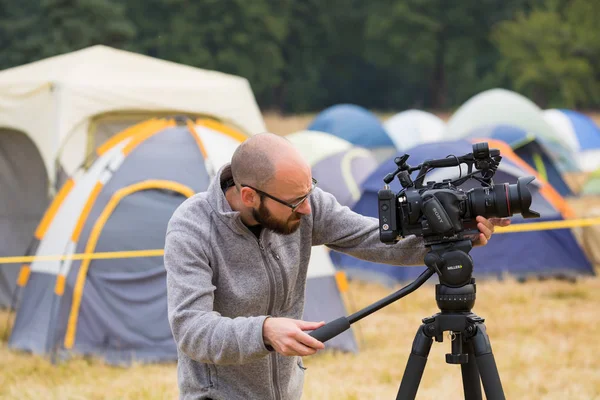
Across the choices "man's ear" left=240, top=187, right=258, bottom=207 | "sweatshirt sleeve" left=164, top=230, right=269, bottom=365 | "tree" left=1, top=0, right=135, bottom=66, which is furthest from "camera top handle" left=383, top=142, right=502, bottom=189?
"tree" left=1, top=0, right=135, bottom=66

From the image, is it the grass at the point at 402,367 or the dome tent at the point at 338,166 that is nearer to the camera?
the grass at the point at 402,367

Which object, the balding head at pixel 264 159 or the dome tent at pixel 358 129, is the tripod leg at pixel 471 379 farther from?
the dome tent at pixel 358 129

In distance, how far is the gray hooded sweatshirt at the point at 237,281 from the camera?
2652 mm

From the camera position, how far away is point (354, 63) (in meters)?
49.6

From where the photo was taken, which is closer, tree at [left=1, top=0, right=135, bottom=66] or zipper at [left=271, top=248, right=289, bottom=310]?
zipper at [left=271, top=248, right=289, bottom=310]

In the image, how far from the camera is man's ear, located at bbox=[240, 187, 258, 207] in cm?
278

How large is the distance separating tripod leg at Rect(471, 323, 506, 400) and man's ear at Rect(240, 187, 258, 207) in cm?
78

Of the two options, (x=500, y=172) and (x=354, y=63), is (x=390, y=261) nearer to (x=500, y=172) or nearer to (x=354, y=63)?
(x=500, y=172)

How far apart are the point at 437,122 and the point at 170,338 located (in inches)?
561

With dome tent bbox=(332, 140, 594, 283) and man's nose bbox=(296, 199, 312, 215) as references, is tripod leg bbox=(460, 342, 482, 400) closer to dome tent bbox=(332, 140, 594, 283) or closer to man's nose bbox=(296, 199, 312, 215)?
man's nose bbox=(296, 199, 312, 215)

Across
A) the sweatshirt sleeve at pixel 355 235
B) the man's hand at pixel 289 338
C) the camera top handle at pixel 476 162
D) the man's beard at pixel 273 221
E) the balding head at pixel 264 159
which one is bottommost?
the man's hand at pixel 289 338

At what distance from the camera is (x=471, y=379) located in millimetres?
2998

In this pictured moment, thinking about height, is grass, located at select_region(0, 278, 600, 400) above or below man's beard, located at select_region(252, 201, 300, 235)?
below

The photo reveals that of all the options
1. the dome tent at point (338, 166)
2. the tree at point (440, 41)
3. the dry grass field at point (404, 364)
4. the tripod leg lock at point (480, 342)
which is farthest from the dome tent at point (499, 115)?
the tree at point (440, 41)
